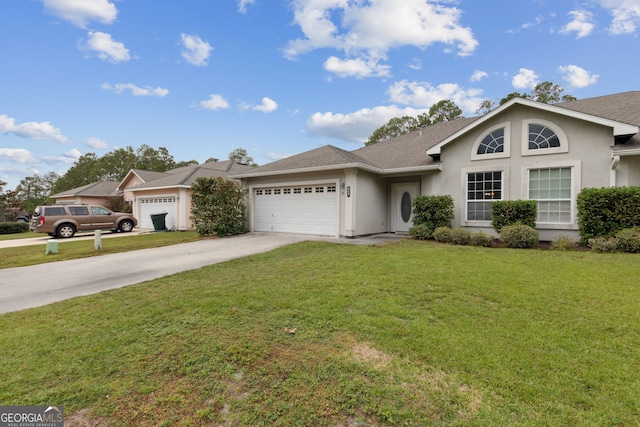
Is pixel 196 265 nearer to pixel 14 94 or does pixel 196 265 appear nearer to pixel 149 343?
pixel 149 343

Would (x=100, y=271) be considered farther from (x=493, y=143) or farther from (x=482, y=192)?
(x=493, y=143)

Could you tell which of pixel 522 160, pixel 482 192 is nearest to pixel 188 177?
pixel 482 192

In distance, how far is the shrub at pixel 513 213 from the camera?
9.81m

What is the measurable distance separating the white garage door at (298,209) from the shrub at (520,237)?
5.96 metres

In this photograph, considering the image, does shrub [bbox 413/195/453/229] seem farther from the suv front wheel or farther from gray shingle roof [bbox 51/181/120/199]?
gray shingle roof [bbox 51/181/120/199]

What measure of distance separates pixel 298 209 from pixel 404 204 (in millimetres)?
4860

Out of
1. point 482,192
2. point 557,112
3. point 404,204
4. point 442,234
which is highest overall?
point 557,112

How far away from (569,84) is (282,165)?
24413mm

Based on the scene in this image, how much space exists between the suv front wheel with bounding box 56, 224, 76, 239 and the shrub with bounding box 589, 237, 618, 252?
21651 millimetres

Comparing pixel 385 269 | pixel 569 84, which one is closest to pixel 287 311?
pixel 385 269

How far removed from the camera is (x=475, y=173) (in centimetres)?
1131

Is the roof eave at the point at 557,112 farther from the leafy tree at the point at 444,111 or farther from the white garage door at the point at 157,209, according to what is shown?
the leafy tree at the point at 444,111

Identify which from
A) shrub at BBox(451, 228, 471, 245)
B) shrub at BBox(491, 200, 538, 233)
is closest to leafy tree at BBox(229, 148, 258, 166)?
shrub at BBox(451, 228, 471, 245)

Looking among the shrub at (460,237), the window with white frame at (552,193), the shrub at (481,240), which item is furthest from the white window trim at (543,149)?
the shrub at (460,237)
